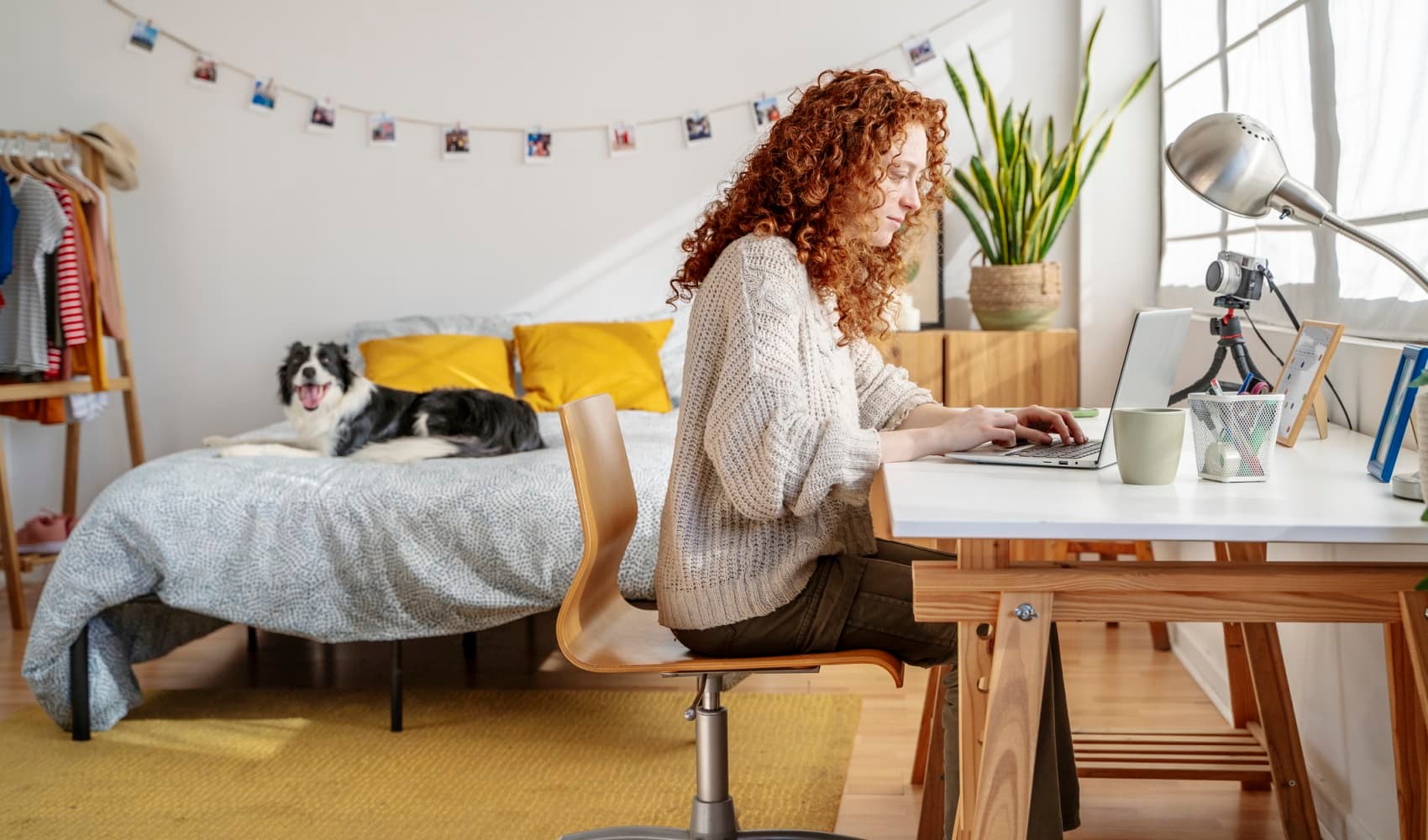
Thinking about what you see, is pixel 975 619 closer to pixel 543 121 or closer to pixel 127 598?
pixel 127 598

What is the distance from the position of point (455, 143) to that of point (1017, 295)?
6.48 ft

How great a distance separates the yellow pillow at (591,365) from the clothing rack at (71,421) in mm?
1350

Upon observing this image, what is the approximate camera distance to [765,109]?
14.0 feet

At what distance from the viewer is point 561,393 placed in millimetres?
3826

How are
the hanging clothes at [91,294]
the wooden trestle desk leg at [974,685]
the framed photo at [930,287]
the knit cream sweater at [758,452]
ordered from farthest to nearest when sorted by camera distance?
the framed photo at [930,287] → the hanging clothes at [91,294] → the knit cream sweater at [758,452] → the wooden trestle desk leg at [974,685]

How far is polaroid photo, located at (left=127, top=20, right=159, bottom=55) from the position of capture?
4.34m

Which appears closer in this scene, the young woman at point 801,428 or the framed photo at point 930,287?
Answer: the young woman at point 801,428

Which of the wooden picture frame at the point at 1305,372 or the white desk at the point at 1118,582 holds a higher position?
the wooden picture frame at the point at 1305,372

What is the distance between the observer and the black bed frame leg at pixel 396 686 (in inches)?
106

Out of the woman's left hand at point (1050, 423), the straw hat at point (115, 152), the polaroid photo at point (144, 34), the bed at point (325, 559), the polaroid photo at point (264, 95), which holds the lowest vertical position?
the bed at point (325, 559)

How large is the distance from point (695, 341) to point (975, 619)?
558 mm

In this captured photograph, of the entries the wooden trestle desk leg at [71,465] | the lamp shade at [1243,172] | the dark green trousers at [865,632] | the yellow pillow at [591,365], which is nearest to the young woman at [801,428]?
the dark green trousers at [865,632]

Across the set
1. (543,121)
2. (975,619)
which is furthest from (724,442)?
(543,121)

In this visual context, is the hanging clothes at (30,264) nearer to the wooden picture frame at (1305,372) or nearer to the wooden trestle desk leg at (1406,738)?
the wooden picture frame at (1305,372)
